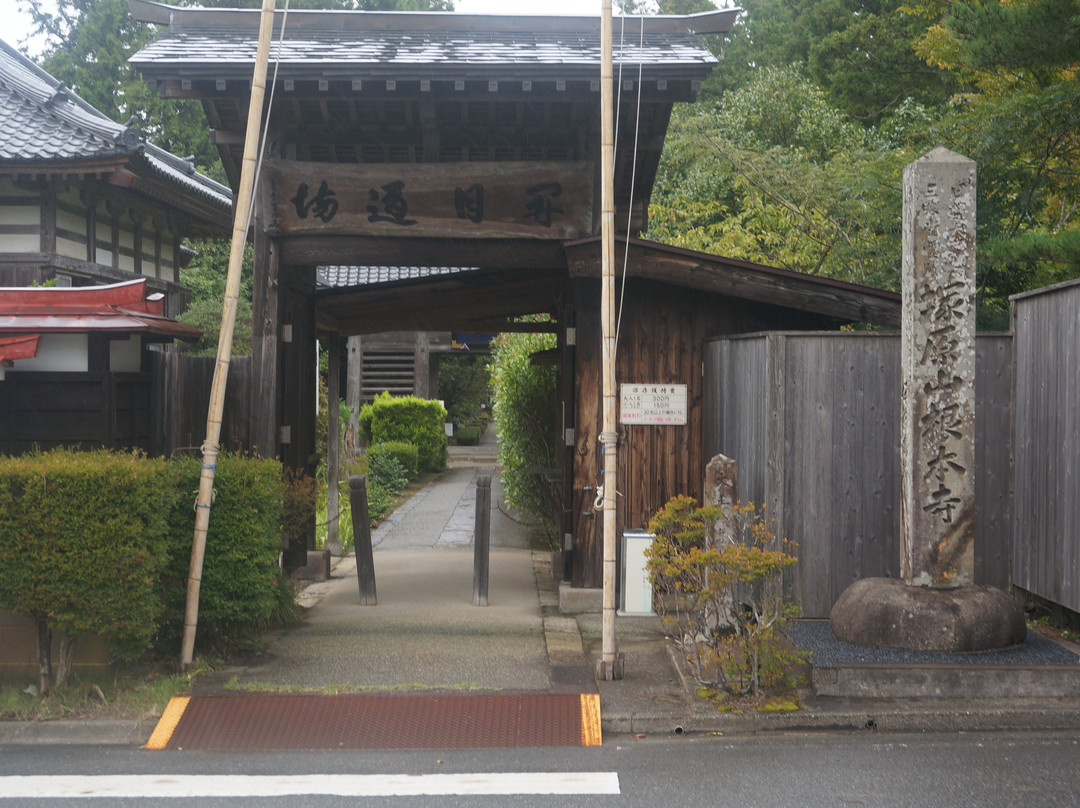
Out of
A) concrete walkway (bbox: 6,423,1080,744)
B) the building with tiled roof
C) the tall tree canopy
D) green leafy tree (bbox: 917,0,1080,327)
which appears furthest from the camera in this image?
the building with tiled roof

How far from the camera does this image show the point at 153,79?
7.59 m

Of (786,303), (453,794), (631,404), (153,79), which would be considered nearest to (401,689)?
(453,794)

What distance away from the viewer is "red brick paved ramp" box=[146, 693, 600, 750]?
5.32 m

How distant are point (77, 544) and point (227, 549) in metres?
1.07

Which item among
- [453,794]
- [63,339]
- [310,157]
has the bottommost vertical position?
[453,794]

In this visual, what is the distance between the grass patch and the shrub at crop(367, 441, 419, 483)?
13.7 m

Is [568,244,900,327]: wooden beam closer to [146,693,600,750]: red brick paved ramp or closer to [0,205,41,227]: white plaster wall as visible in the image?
[146,693,600,750]: red brick paved ramp

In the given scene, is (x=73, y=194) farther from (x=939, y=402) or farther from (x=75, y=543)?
(x=939, y=402)

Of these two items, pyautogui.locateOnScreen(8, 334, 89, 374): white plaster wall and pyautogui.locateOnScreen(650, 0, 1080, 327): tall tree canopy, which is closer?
pyautogui.locateOnScreen(8, 334, 89, 374): white plaster wall

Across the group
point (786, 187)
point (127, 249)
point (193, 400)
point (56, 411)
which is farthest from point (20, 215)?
point (786, 187)

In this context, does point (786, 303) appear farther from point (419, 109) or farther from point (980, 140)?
point (980, 140)

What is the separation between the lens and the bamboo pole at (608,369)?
241 inches

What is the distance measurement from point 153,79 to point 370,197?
1.98m

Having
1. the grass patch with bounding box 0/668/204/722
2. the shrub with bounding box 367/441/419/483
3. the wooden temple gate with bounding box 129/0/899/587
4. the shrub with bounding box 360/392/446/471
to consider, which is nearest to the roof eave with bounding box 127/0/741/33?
the wooden temple gate with bounding box 129/0/899/587
